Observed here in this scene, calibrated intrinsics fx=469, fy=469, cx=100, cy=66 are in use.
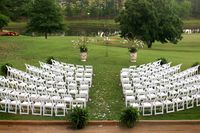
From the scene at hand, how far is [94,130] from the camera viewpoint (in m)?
19.7

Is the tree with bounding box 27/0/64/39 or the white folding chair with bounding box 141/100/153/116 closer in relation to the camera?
the white folding chair with bounding box 141/100/153/116

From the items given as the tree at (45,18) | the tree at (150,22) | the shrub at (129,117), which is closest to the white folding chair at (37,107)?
the shrub at (129,117)

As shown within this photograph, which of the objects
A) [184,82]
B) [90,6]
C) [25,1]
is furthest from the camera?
[90,6]

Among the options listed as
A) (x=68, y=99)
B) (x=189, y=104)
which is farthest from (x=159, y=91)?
(x=68, y=99)

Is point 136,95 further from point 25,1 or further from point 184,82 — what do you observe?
point 25,1

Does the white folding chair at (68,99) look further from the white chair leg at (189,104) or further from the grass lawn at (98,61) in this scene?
the white chair leg at (189,104)

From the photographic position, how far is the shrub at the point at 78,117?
19.7 meters

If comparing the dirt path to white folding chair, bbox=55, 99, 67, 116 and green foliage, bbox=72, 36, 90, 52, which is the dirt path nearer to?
white folding chair, bbox=55, 99, 67, 116

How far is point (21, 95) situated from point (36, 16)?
4529cm

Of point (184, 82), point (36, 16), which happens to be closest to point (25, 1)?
point (36, 16)

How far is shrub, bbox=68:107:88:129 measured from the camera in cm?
1970

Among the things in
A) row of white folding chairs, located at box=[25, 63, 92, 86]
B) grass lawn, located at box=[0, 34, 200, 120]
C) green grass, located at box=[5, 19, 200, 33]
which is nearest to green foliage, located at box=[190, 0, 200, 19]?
green grass, located at box=[5, 19, 200, 33]

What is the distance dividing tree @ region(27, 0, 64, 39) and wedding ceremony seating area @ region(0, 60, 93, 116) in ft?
127

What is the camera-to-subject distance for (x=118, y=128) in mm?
20000
